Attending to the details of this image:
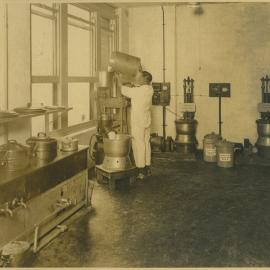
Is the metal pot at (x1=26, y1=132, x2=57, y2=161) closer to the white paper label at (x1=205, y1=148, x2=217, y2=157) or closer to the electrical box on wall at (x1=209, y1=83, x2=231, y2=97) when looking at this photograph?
the white paper label at (x1=205, y1=148, x2=217, y2=157)

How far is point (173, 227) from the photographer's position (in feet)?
13.1

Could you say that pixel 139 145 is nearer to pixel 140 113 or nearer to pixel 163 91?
pixel 140 113

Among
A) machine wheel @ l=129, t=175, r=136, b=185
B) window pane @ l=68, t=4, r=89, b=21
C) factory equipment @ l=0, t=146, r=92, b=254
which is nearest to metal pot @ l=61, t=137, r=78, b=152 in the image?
factory equipment @ l=0, t=146, r=92, b=254

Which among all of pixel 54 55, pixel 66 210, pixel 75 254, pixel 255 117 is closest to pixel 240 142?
pixel 255 117

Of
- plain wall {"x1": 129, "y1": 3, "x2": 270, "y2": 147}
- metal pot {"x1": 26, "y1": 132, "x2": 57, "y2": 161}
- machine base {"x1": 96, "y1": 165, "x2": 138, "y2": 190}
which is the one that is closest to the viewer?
metal pot {"x1": 26, "y1": 132, "x2": 57, "y2": 161}

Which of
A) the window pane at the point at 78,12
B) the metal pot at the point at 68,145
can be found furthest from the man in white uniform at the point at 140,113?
the metal pot at the point at 68,145

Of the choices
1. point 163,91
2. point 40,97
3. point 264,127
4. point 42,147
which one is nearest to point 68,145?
point 42,147

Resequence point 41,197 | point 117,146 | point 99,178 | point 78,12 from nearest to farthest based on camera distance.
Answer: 1. point 41,197
2. point 117,146
3. point 99,178
4. point 78,12

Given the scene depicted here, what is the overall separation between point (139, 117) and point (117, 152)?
814mm

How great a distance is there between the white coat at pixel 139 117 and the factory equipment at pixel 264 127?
2342 millimetres

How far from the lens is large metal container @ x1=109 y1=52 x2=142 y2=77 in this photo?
605cm

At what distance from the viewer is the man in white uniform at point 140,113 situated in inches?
229

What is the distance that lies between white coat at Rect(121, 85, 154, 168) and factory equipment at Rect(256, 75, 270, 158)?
2342 millimetres

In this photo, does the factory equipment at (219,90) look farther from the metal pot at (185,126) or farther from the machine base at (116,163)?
the machine base at (116,163)
